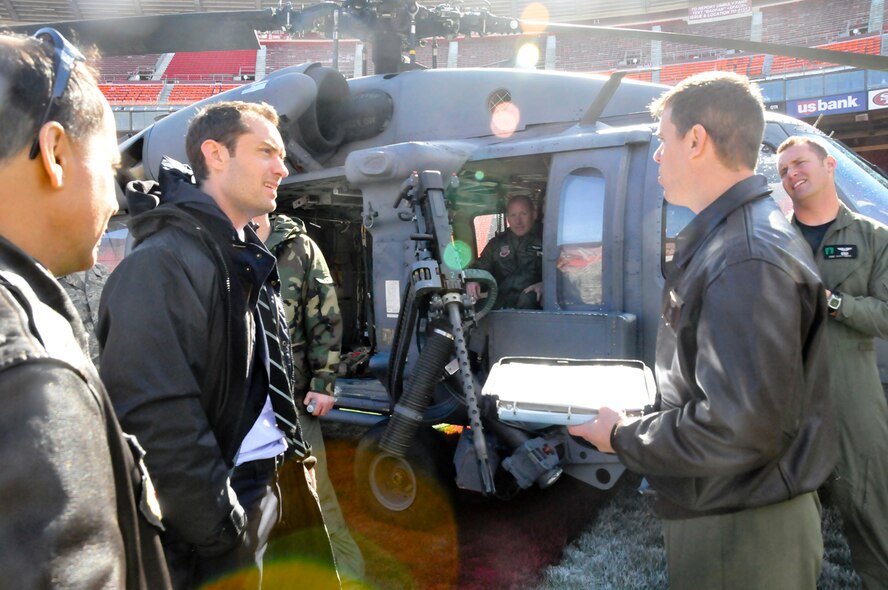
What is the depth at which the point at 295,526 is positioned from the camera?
2061mm

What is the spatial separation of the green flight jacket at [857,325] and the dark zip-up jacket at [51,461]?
97.9 inches

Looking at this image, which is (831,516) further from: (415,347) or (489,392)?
(489,392)

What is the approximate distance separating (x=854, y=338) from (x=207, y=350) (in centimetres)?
238

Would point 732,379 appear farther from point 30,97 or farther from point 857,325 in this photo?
point 857,325

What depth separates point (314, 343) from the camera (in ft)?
10.3

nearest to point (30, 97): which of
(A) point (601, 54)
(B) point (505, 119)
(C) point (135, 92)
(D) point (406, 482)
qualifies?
(D) point (406, 482)

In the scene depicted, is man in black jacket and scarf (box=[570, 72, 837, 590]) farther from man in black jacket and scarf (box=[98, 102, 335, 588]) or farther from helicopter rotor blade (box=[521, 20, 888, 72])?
helicopter rotor blade (box=[521, 20, 888, 72])

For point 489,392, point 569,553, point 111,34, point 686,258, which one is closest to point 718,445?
point 686,258

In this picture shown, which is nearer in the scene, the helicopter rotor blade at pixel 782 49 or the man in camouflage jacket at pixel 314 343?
the man in camouflage jacket at pixel 314 343

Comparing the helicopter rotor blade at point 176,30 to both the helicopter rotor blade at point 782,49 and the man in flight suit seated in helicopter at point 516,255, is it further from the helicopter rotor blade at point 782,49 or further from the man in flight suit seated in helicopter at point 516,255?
the man in flight suit seated in helicopter at point 516,255

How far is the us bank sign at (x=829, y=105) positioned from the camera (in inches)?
657

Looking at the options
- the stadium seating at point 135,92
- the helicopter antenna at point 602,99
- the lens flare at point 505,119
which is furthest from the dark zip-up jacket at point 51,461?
the stadium seating at point 135,92

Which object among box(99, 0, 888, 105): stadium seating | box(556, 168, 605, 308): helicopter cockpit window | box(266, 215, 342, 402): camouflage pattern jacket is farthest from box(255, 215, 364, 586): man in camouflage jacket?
box(99, 0, 888, 105): stadium seating

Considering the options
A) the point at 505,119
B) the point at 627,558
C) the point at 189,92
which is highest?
the point at 189,92
